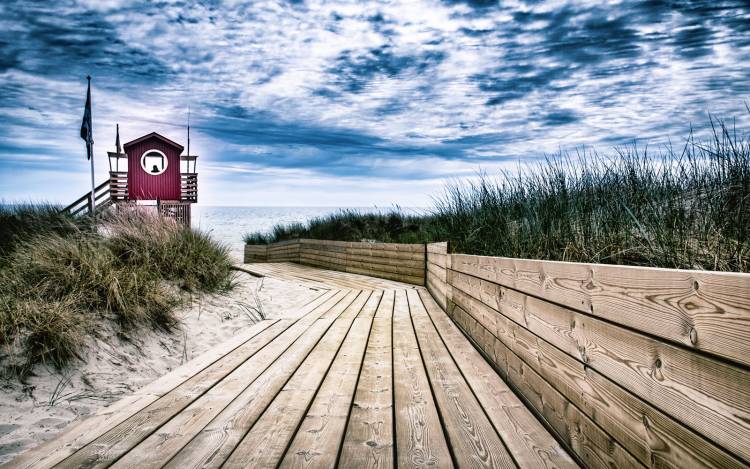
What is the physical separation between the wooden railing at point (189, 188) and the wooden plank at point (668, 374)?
1814 cm

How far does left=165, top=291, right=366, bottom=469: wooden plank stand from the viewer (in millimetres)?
1486

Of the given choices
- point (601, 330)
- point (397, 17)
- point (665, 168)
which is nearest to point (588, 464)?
point (601, 330)

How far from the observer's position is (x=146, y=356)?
11.6ft

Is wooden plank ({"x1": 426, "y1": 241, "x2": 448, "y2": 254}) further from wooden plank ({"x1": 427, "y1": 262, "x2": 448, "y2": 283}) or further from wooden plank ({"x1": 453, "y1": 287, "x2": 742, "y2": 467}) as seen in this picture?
wooden plank ({"x1": 453, "y1": 287, "x2": 742, "y2": 467})

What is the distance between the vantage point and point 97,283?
12.5 ft

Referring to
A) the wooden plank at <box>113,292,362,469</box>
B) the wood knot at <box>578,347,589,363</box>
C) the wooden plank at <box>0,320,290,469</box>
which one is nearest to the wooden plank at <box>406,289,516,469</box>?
the wood knot at <box>578,347,589,363</box>

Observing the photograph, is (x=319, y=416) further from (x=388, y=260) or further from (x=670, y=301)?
(x=388, y=260)

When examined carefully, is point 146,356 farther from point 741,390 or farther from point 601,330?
point 741,390

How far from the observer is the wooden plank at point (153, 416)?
1.51 meters

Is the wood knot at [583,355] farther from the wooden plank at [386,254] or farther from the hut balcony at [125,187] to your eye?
the hut balcony at [125,187]

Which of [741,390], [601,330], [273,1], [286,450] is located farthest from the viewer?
[273,1]

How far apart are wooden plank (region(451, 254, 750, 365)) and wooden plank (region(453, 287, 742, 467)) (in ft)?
0.66

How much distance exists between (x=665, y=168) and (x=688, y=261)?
3.64 feet

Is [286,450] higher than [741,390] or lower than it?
lower
